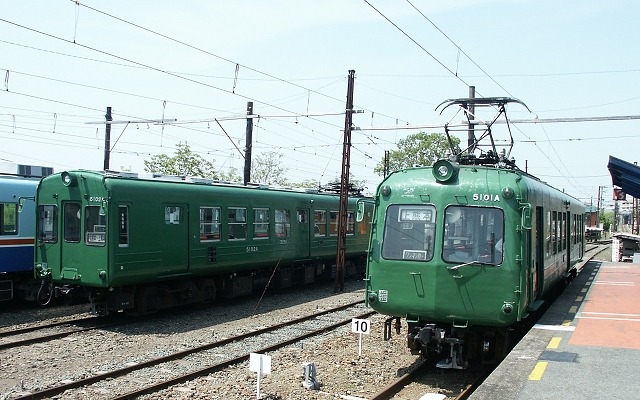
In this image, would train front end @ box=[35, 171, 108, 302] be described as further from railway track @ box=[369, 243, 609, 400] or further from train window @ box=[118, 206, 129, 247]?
railway track @ box=[369, 243, 609, 400]

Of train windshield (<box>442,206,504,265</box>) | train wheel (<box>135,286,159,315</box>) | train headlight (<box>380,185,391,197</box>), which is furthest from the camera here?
train wheel (<box>135,286,159,315</box>)

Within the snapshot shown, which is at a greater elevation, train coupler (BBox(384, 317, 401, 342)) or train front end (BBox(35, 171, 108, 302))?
train front end (BBox(35, 171, 108, 302))

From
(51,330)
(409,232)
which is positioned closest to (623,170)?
(409,232)

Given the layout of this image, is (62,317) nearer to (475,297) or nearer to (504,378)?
(475,297)

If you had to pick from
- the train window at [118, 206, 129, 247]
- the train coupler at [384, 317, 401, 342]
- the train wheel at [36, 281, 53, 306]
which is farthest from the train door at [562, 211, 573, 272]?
the train wheel at [36, 281, 53, 306]

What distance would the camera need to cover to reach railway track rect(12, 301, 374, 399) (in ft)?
27.3

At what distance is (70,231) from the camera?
13.3 metres

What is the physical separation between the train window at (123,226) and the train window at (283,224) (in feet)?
18.6

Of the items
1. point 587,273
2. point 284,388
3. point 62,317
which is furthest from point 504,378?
point 587,273

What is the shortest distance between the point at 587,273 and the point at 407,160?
34.5 meters

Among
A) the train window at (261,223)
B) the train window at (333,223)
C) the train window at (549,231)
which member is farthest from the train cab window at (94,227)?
the train window at (333,223)

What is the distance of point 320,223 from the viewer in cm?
2062

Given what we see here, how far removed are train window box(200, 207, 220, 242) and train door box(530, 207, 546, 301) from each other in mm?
7971

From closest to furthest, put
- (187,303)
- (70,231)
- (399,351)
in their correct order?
(399,351)
(70,231)
(187,303)
